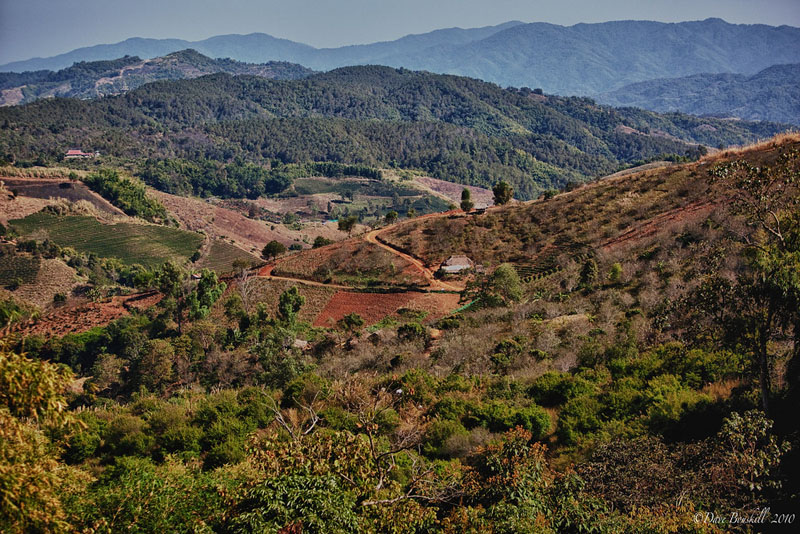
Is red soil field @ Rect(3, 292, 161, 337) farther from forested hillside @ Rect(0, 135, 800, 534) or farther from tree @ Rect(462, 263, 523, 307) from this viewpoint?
tree @ Rect(462, 263, 523, 307)

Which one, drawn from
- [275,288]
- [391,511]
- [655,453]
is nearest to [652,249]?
[655,453]

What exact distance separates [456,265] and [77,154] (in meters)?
163

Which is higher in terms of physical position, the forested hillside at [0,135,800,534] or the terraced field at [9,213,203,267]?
the forested hillside at [0,135,800,534]

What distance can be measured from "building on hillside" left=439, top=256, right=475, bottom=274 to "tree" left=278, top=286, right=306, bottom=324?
10968 mm

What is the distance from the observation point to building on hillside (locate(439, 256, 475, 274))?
38.5 metres

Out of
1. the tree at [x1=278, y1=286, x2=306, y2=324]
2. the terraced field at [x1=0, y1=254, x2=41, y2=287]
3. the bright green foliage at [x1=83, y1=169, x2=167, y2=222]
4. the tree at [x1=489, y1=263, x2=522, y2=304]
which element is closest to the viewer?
the tree at [x1=489, y1=263, x2=522, y2=304]

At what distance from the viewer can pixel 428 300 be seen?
113 feet

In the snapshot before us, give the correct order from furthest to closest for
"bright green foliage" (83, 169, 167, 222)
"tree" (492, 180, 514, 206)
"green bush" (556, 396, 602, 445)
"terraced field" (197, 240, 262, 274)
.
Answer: "bright green foliage" (83, 169, 167, 222) < "terraced field" (197, 240, 262, 274) < "tree" (492, 180, 514, 206) < "green bush" (556, 396, 602, 445)

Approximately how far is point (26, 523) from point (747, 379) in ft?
43.3

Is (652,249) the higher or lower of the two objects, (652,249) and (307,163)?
the lower

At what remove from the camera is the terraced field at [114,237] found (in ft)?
267

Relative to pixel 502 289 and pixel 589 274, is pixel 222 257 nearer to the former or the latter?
pixel 502 289

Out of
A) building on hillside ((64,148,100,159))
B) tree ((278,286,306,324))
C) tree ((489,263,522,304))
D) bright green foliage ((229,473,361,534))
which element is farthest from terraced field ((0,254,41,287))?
building on hillside ((64,148,100,159))

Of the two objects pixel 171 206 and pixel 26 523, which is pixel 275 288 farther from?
pixel 171 206
